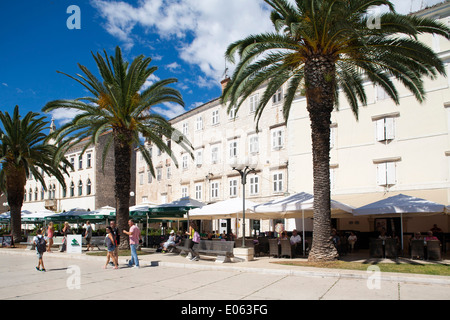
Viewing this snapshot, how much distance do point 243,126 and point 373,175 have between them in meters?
11.9

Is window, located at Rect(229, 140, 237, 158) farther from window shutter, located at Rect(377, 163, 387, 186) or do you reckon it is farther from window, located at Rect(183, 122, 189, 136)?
window shutter, located at Rect(377, 163, 387, 186)

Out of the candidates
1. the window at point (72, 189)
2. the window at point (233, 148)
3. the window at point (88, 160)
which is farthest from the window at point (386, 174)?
the window at point (72, 189)

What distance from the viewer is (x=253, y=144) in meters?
31.6

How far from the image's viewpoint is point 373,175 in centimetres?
2405

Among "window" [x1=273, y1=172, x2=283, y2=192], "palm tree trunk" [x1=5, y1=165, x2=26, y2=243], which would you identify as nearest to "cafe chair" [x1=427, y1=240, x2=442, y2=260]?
"window" [x1=273, y1=172, x2=283, y2=192]

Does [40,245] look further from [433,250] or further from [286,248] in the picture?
[433,250]

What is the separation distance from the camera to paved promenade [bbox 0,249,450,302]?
9.18 meters

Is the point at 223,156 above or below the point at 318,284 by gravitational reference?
above

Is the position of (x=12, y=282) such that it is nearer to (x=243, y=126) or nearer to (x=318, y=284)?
(x=318, y=284)

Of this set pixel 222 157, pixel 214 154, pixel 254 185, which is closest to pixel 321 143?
pixel 254 185

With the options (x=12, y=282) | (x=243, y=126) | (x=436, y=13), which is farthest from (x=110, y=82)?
(x=436, y=13)

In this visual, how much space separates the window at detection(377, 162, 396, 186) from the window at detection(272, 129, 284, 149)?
302 inches

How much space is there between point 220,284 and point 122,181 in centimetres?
1122

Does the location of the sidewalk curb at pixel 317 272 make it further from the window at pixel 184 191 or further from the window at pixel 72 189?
the window at pixel 72 189
